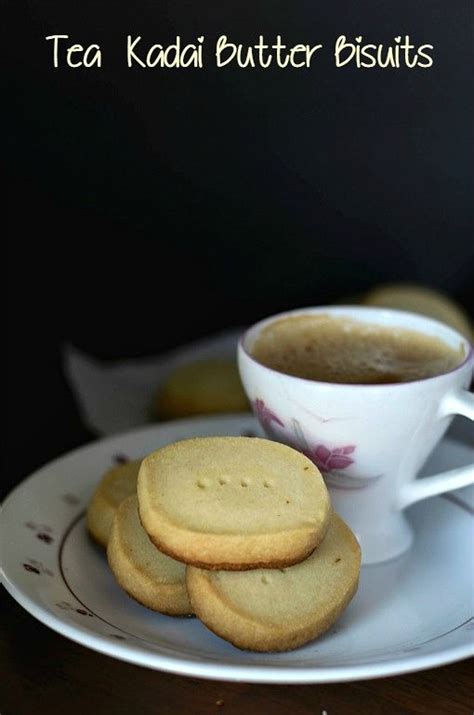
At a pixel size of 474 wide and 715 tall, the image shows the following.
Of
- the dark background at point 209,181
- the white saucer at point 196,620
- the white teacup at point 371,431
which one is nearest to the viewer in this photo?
the white saucer at point 196,620

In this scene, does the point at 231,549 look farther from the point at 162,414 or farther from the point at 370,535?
the point at 162,414

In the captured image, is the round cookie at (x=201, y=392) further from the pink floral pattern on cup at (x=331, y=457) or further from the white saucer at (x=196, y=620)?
the pink floral pattern on cup at (x=331, y=457)

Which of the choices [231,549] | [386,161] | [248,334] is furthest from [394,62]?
[231,549]

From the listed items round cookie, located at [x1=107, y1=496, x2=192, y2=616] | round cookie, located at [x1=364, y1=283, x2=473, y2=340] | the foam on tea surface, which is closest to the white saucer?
round cookie, located at [x1=107, y1=496, x2=192, y2=616]

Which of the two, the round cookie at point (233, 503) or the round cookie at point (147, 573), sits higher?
the round cookie at point (233, 503)

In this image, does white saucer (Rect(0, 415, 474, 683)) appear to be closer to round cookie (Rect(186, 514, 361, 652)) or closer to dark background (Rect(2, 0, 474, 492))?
round cookie (Rect(186, 514, 361, 652))

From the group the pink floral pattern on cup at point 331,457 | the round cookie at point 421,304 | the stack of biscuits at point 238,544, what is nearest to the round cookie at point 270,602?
the stack of biscuits at point 238,544
